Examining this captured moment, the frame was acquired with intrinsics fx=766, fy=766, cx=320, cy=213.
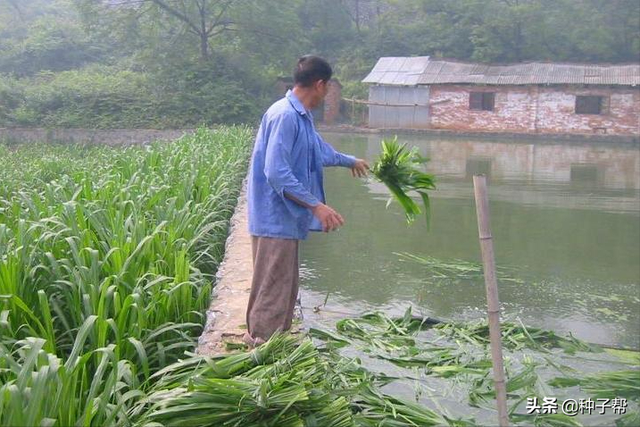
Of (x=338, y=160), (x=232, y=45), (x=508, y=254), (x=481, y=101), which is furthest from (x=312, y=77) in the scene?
(x=232, y=45)

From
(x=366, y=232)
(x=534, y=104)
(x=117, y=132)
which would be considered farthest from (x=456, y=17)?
(x=366, y=232)

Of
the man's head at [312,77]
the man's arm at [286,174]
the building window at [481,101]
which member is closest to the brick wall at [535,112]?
the building window at [481,101]

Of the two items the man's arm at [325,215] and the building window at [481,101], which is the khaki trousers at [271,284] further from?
the building window at [481,101]

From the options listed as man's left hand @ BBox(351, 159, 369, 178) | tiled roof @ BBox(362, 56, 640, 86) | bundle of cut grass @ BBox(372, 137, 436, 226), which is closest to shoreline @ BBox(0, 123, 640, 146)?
tiled roof @ BBox(362, 56, 640, 86)

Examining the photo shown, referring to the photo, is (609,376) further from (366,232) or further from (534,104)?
(534,104)

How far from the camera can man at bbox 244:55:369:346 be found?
11.8ft

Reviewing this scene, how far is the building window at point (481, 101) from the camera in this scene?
2914 cm

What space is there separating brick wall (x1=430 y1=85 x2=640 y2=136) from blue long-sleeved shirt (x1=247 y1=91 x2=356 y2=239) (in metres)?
25.9

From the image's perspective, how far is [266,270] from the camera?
12.1 feet

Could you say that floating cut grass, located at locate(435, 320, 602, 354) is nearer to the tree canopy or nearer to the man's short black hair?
the man's short black hair

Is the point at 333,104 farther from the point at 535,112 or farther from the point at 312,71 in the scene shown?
the point at 312,71

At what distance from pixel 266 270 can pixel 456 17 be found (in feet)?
109

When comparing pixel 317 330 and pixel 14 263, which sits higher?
pixel 14 263

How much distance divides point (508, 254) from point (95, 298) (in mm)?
5125
